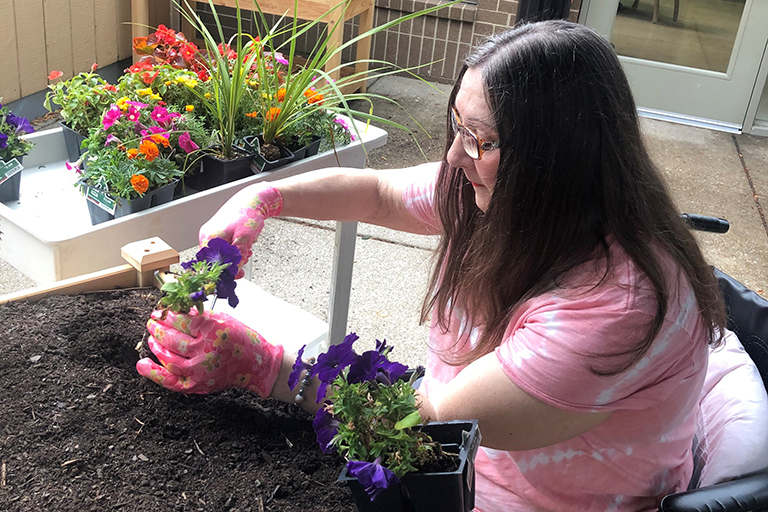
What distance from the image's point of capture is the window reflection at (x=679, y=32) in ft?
14.4

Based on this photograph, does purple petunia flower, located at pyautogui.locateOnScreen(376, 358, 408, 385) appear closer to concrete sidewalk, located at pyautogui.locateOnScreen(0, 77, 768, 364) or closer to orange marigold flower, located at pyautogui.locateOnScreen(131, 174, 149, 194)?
Answer: orange marigold flower, located at pyautogui.locateOnScreen(131, 174, 149, 194)

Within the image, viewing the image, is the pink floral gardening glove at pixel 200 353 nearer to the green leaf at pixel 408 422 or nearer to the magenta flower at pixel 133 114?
the green leaf at pixel 408 422

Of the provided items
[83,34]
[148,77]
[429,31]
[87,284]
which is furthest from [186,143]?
[429,31]

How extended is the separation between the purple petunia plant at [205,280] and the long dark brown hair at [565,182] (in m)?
0.37

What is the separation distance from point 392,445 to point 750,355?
0.86 metres

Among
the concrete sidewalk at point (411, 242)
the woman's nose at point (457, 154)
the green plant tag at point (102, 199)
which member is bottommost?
the concrete sidewalk at point (411, 242)

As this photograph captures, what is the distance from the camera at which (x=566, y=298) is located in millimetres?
933

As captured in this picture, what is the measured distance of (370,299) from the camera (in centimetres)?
281

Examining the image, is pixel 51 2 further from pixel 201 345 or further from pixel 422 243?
pixel 201 345

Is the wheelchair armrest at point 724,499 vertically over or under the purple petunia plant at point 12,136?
under

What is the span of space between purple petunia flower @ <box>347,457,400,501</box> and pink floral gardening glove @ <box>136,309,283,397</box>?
1.49 feet

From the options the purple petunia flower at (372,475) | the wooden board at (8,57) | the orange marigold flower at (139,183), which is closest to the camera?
the purple petunia flower at (372,475)

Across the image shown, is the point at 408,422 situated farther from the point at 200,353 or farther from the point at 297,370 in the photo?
the point at 200,353

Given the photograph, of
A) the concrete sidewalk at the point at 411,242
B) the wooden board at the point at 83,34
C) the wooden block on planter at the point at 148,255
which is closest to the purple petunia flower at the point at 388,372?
the wooden block on planter at the point at 148,255
